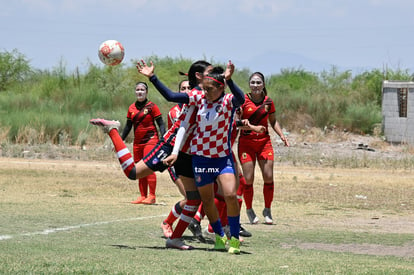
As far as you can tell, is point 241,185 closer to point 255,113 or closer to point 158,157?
point 255,113

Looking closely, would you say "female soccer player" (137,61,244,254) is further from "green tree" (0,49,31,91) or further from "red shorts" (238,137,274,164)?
"green tree" (0,49,31,91)

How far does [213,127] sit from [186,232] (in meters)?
2.93

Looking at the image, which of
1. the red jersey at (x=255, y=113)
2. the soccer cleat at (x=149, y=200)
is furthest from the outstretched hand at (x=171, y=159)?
the soccer cleat at (x=149, y=200)

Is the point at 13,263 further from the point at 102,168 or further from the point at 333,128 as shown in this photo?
the point at 333,128

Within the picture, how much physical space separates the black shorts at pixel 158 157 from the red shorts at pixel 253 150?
Answer: 11.0 ft

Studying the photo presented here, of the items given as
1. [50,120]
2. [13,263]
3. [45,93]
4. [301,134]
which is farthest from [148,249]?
[45,93]

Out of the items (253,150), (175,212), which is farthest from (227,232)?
(253,150)

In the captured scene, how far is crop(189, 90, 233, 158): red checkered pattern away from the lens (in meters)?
9.81

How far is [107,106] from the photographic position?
41.0 m

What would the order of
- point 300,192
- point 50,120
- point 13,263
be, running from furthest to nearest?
point 50,120, point 300,192, point 13,263

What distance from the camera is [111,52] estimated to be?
45.0 feet

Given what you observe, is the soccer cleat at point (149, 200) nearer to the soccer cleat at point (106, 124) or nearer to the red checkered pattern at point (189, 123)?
the soccer cleat at point (106, 124)

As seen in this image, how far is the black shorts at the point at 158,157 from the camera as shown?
10312 millimetres

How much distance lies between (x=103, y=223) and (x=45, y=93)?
103 feet
